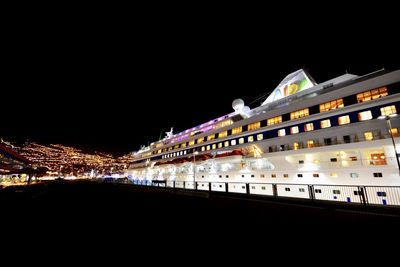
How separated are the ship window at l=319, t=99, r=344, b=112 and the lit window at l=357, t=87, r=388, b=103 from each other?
1.57 metres

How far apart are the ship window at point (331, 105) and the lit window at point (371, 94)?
157 centimetres

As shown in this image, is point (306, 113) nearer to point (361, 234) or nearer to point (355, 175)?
point (355, 175)

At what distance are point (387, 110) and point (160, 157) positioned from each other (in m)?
50.3

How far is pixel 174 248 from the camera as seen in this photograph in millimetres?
5188

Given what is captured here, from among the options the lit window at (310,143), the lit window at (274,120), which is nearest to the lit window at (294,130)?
the lit window at (310,143)

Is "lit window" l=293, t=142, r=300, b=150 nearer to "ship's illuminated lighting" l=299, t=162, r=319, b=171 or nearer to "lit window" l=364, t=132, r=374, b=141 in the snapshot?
"ship's illuminated lighting" l=299, t=162, r=319, b=171

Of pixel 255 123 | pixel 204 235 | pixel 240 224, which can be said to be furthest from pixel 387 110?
pixel 204 235

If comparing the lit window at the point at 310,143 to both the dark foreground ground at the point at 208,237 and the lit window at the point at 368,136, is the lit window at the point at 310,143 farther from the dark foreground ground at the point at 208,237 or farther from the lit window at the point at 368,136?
the dark foreground ground at the point at 208,237

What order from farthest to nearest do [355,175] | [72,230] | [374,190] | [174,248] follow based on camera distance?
[355,175] → [374,190] → [72,230] → [174,248]

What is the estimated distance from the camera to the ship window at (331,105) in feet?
67.1

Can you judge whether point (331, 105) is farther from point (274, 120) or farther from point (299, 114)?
point (274, 120)

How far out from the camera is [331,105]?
21172mm

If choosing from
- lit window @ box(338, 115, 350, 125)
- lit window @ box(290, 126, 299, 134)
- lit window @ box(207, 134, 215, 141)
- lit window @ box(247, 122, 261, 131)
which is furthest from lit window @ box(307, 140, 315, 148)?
lit window @ box(207, 134, 215, 141)

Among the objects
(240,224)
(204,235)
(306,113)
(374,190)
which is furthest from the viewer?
(306,113)
